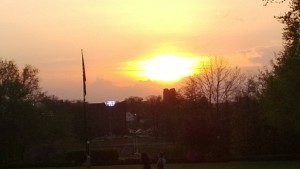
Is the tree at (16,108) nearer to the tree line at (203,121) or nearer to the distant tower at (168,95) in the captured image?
the tree line at (203,121)

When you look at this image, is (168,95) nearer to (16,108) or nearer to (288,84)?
(16,108)

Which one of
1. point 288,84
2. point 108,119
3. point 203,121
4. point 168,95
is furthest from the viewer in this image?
point 108,119

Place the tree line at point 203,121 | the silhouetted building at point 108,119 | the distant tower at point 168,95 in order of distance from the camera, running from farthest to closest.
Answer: the silhouetted building at point 108,119, the distant tower at point 168,95, the tree line at point 203,121

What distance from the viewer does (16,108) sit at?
262 feet

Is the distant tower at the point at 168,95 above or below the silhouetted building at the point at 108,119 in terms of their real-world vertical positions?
above

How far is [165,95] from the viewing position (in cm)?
12156

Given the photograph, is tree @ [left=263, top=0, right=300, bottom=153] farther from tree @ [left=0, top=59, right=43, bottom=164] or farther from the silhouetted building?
the silhouetted building

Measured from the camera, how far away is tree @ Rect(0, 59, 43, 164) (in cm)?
7819

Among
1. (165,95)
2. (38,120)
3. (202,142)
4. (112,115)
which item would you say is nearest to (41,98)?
(38,120)

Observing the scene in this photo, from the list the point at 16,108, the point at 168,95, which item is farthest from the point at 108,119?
the point at 16,108

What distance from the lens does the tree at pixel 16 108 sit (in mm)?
78188

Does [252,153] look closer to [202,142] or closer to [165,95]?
[202,142]

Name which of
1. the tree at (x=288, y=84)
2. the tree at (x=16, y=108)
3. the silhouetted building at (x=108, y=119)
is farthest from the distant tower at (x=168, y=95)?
the tree at (x=288, y=84)

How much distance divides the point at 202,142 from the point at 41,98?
24160 mm
